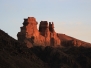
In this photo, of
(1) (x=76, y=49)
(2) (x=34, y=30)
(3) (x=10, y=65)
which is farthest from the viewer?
(2) (x=34, y=30)

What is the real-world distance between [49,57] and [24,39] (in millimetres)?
31270

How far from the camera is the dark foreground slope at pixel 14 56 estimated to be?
34925 mm

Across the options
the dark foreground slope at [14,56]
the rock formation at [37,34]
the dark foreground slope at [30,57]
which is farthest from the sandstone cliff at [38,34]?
the dark foreground slope at [14,56]

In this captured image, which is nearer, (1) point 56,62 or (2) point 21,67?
(2) point 21,67

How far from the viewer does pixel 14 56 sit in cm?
3938

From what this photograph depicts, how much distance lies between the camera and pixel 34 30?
111m

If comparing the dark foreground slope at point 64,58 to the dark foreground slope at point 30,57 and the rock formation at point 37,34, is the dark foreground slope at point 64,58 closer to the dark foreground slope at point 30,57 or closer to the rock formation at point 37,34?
the dark foreground slope at point 30,57

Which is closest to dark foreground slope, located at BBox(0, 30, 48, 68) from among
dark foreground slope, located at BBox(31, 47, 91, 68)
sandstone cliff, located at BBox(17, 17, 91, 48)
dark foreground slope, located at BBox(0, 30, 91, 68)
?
dark foreground slope, located at BBox(0, 30, 91, 68)

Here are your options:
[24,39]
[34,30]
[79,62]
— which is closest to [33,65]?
[79,62]

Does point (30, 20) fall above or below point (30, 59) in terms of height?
above

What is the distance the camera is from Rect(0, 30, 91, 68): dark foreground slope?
37.0 meters

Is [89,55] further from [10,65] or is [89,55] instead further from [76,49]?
[10,65]

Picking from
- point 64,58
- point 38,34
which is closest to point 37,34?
point 38,34

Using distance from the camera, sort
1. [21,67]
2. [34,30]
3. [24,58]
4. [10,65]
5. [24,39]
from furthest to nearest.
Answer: [34,30] < [24,39] < [24,58] < [21,67] < [10,65]
